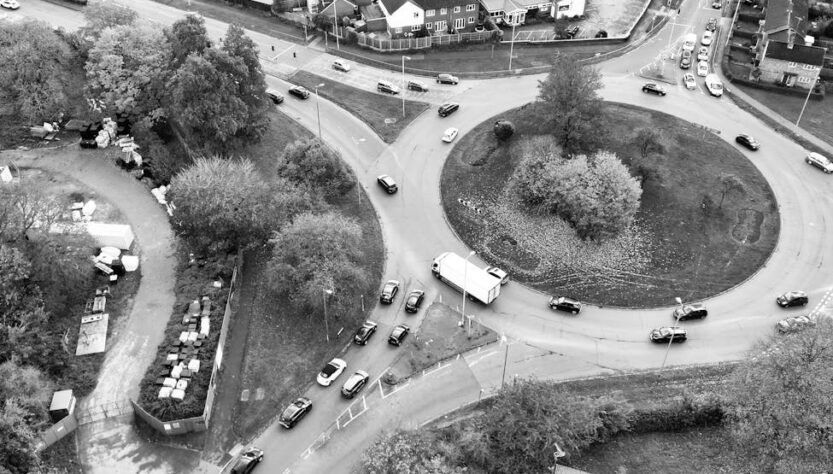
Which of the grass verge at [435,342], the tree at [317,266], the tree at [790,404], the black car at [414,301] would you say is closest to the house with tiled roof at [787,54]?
the tree at [790,404]

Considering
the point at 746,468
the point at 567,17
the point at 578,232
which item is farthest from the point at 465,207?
the point at 567,17

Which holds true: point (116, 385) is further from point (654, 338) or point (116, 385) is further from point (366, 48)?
point (366, 48)

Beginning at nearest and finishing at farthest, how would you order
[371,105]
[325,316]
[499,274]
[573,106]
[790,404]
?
[790,404], [325,316], [499,274], [573,106], [371,105]

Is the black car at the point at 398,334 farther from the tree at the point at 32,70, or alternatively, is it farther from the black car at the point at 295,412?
the tree at the point at 32,70

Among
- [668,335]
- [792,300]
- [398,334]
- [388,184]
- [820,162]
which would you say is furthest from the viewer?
[820,162]

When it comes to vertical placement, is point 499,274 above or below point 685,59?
below

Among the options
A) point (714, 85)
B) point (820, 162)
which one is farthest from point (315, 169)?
point (820, 162)

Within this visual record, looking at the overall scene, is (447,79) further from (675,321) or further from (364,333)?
(675,321)
